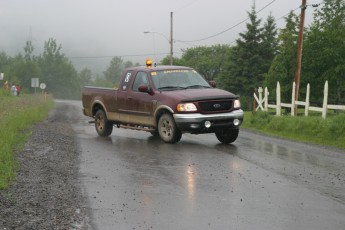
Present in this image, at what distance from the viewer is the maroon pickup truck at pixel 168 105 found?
12156 mm

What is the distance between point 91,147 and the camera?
41.1 feet

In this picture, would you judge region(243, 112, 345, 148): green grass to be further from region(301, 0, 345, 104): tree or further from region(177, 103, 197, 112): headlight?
region(301, 0, 345, 104): tree

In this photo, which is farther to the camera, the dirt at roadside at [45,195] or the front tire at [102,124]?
the front tire at [102,124]

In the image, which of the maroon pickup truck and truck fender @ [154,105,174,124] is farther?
truck fender @ [154,105,174,124]

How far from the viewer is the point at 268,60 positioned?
65250 mm

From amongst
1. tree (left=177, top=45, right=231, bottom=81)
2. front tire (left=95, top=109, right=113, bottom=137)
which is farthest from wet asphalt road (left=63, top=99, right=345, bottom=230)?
tree (left=177, top=45, right=231, bottom=81)

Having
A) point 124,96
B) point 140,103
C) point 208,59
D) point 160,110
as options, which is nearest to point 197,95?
point 160,110

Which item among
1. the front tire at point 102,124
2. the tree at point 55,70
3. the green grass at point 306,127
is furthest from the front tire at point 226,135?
the tree at point 55,70

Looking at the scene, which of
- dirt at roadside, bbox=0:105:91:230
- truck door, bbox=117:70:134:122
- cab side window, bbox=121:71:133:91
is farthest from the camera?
cab side window, bbox=121:71:133:91

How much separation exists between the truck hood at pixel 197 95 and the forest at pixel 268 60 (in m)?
19.9

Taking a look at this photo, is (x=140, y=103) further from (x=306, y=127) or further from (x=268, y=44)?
(x=268, y=44)

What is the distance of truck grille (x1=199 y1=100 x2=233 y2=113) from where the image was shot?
12211 mm

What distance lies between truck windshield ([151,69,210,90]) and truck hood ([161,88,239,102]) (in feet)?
1.42

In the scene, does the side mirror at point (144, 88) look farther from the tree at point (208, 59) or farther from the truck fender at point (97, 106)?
the tree at point (208, 59)
